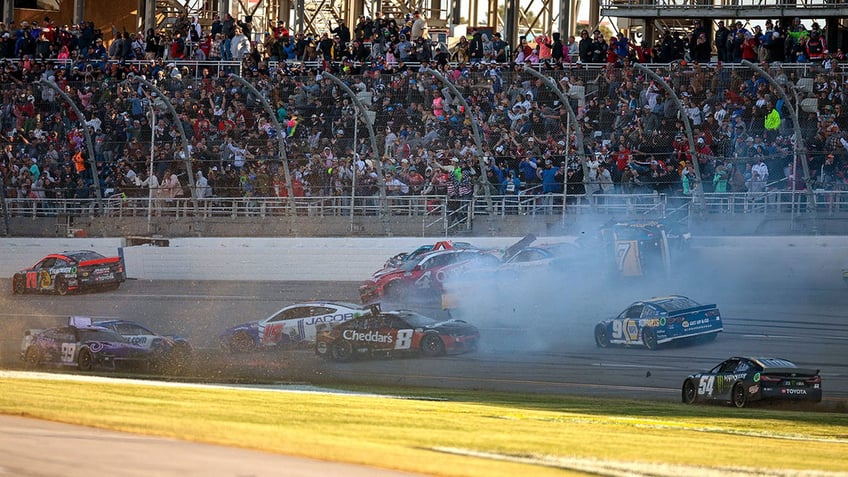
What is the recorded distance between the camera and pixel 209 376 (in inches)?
728

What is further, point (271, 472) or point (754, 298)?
point (754, 298)

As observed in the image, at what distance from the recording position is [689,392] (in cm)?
1611

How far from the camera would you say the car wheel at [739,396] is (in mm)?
15703

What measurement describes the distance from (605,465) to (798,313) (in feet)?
41.0

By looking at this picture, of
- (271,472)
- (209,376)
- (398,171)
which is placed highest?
(398,171)

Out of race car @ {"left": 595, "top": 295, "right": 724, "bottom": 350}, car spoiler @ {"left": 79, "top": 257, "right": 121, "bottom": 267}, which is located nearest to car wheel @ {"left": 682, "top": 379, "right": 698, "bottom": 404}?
race car @ {"left": 595, "top": 295, "right": 724, "bottom": 350}

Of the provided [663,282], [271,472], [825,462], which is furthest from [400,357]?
[271,472]

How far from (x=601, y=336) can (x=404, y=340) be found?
303cm

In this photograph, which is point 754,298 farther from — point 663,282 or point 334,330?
point 334,330

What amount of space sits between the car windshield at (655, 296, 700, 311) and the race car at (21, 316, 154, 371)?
7.96 m

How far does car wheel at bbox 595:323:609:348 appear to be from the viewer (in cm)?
1948

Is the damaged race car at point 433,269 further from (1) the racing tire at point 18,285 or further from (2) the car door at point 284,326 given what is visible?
(1) the racing tire at point 18,285

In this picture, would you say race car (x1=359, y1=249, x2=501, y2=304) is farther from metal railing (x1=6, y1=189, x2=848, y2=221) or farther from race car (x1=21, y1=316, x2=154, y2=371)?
race car (x1=21, y1=316, x2=154, y2=371)

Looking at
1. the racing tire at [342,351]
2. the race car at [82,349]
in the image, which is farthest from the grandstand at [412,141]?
the race car at [82,349]
